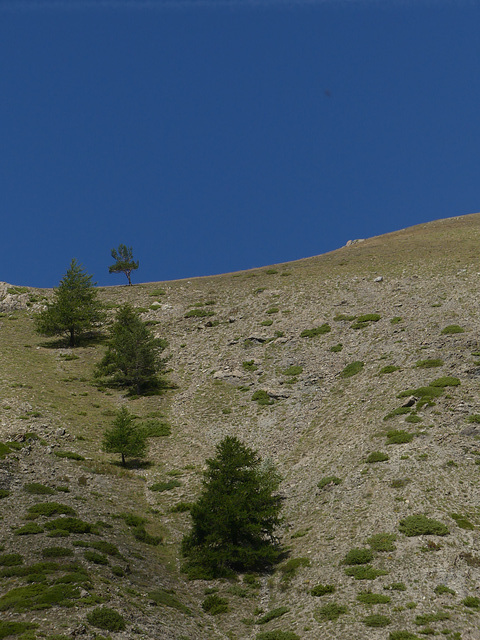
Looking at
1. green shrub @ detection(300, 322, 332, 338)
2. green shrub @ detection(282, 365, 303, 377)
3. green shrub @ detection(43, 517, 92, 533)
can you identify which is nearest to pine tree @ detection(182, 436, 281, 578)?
green shrub @ detection(43, 517, 92, 533)

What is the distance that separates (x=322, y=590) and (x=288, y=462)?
1493 centimetres

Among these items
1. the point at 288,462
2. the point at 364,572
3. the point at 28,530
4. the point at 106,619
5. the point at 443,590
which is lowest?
the point at 443,590

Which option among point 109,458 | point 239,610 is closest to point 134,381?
point 109,458

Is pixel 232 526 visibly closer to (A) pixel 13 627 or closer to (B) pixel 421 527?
(B) pixel 421 527

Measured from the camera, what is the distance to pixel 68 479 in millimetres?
34125

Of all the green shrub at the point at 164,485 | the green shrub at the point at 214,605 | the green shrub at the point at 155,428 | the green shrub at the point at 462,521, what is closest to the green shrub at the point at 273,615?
the green shrub at the point at 214,605

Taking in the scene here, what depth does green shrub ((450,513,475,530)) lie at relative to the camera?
23.7m

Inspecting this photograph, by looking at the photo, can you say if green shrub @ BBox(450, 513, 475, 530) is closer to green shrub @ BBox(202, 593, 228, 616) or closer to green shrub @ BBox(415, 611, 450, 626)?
green shrub @ BBox(415, 611, 450, 626)

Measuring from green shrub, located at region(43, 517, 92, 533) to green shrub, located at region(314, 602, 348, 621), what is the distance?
43.1 feet

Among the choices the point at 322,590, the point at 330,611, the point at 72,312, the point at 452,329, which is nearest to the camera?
the point at 330,611

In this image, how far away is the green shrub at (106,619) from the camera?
18.0 meters

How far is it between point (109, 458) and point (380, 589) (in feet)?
83.7

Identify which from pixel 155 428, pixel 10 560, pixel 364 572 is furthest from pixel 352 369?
pixel 10 560

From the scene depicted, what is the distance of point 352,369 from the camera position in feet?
156
